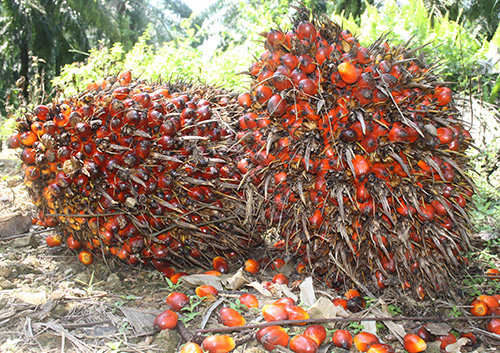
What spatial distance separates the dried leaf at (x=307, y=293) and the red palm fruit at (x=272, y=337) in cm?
33

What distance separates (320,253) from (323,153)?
591 mm

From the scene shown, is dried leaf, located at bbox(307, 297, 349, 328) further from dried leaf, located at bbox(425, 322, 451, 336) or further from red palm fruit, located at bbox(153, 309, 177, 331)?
red palm fruit, located at bbox(153, 309, 177, 331)

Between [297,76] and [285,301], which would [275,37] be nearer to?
[297,76]

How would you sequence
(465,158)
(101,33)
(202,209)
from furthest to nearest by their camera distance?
1. (101,33)
2. (202,209)
3. (465,158)

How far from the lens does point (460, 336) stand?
192 cm

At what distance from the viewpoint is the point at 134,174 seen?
7.02 ft

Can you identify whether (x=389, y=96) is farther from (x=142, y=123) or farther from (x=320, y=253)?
(x=142, y=123)

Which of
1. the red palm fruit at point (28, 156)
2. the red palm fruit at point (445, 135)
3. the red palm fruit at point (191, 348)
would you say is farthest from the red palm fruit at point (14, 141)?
the red palm fruit at point (445, 135)

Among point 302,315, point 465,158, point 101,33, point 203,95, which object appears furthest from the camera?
point 101,33

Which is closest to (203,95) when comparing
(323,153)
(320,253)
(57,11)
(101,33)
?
(323,153)

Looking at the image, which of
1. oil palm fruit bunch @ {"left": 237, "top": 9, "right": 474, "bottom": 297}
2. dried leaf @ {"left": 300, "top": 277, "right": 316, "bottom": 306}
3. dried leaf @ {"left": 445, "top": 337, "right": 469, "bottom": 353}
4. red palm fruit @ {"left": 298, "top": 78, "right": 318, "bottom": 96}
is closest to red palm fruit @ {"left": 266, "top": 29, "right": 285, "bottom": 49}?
oil palm fruit bunch @ {"left": 237, "top": 9, "right": 474, "bottom": 297}

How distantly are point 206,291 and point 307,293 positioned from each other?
0.55m

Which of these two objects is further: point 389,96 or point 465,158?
point 465,158

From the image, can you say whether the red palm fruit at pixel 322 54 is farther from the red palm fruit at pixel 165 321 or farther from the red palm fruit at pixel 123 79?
the red palm fruit at pixel 165 321
